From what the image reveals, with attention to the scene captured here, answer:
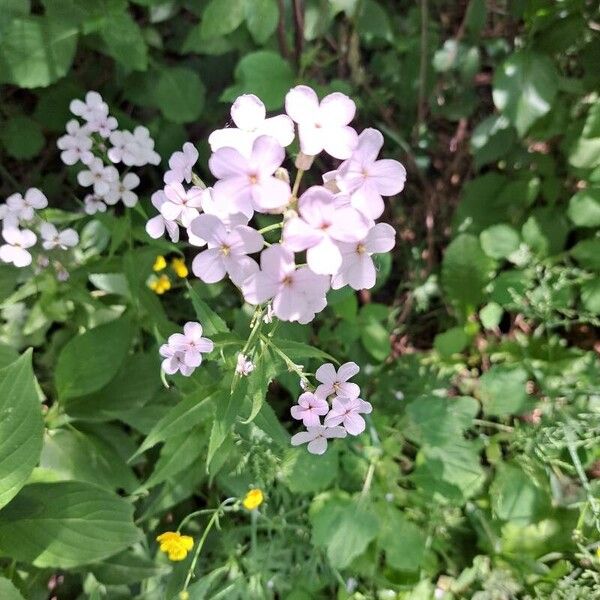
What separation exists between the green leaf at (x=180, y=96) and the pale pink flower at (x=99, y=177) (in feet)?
1.21

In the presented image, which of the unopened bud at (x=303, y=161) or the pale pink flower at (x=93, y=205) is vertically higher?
the unopened bud at (x=303, y=161)

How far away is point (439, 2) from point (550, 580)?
1584mm

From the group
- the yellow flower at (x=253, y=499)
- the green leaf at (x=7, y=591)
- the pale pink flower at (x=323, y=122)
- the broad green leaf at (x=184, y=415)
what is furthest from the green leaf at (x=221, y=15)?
the green leaf at (x=7, y=591)

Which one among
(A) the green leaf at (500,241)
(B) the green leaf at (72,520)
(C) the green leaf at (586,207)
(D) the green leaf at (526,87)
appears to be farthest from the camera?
(A) the green leaf at (500,241)

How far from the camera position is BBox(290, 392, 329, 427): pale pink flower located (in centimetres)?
96

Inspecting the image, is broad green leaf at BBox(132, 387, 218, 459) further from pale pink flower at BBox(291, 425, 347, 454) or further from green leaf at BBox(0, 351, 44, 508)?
green leaf at BBox(0, 351, 44, 508)

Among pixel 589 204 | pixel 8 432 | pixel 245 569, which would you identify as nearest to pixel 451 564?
pixel 245 569

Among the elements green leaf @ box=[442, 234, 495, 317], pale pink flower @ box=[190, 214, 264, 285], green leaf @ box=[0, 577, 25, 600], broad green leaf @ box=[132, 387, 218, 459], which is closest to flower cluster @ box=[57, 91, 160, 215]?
broad green leaf @ box=[132, 387, 218, 459]

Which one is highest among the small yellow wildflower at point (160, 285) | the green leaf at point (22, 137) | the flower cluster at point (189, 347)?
the flower cluster at point (189, 347)

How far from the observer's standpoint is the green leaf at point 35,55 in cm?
146

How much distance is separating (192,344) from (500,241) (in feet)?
3.44

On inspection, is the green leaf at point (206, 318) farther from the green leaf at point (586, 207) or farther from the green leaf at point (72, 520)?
the green leaf at point (586, 207)

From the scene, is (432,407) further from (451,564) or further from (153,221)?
(153,221)

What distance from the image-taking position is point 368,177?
2.66 feet
